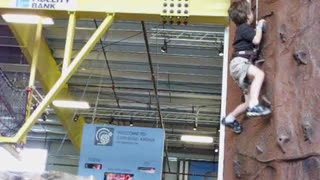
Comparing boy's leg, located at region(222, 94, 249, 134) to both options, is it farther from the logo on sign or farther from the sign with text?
the logo on sign

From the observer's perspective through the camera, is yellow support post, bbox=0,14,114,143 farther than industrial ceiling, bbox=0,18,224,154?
No

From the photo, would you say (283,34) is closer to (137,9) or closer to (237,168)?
(237,168)

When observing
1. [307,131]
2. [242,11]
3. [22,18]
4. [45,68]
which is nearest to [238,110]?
[242,11]

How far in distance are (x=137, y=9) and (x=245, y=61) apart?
2973 millimetres

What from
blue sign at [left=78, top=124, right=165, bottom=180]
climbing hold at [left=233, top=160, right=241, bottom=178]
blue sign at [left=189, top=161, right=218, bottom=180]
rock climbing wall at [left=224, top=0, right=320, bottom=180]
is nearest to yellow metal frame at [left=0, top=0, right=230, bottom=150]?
rock climbing wall at [left=224, top=0, right=320, bottom=180]

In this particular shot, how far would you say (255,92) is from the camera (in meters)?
4.11

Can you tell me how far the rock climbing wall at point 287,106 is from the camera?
3.58m

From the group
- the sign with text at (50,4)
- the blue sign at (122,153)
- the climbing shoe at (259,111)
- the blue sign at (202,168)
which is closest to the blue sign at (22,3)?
the sign with text at (50,4)

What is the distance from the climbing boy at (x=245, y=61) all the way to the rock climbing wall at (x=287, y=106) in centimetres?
8

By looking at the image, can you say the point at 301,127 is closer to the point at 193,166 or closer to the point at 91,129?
the point at 91,129

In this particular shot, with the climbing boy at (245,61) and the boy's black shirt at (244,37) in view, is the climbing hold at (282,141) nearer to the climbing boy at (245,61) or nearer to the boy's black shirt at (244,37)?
the climbing boy at (245,61)

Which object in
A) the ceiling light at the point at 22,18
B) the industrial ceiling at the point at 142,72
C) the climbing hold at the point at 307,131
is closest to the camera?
the climbing hold at the point at 307,131

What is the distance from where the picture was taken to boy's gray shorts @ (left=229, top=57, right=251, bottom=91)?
4344mm

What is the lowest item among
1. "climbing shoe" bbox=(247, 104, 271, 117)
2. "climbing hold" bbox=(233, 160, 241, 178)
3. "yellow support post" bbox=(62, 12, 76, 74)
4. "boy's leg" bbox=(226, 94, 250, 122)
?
"climbing hold" bbox=(233, 160, 241, 178)
